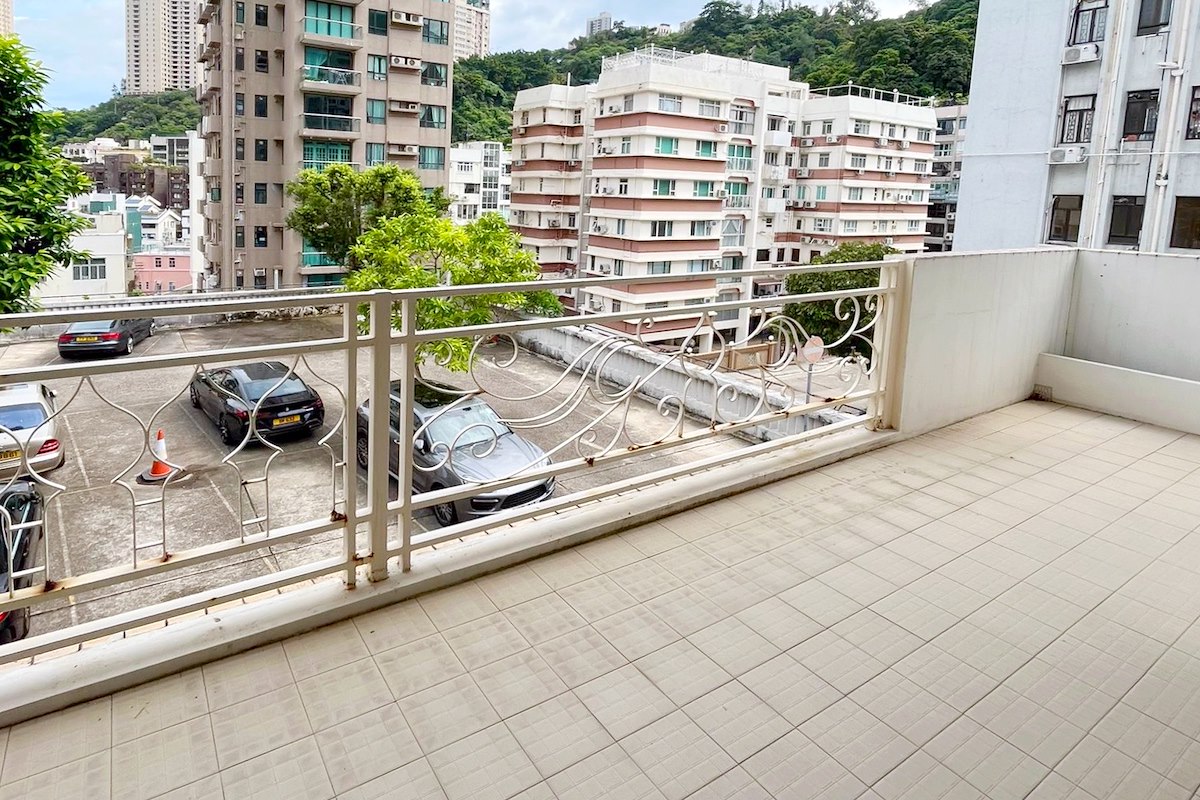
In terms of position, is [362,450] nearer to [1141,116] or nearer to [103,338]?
[103,338]

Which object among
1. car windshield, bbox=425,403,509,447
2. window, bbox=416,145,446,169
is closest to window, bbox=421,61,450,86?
window, bbox=416,145,446,169

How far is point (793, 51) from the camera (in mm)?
42500

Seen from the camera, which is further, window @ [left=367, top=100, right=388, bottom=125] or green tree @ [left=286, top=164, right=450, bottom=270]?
window @ [left=367, top=100, right=388, bottom=125]

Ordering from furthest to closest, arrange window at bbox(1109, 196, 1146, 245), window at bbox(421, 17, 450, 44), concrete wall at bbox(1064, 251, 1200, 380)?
1. window at bbox(421, 17, 450, 44)
2. window at bbox(1109, 196, 1146, 245)
3. concrete wall at bbox(1064, 251, 1200, 380)

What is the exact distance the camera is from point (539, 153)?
1458 inches

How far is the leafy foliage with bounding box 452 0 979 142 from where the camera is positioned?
38219 millimetres

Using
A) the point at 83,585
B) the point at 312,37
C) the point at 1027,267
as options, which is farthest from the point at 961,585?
the point at 312,37

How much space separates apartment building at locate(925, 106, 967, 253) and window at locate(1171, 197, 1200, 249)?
89.0ft

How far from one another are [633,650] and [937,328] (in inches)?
96.2

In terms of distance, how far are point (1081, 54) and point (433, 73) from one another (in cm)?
1925

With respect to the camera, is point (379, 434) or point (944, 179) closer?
point (379, 434)

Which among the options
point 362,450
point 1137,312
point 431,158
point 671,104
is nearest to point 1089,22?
point 1137,312

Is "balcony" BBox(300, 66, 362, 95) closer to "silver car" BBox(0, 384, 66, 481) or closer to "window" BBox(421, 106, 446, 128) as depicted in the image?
"window" BBox(421, 106, 446, 128)

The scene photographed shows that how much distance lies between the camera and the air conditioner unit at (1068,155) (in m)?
16.2
